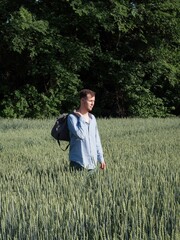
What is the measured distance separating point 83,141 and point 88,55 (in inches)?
730

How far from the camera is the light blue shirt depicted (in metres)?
5.07

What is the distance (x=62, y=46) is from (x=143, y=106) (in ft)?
17.5

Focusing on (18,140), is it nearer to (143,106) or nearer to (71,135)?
(71,135)

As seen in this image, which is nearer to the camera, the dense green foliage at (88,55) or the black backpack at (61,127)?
the black backpack at (61,127)

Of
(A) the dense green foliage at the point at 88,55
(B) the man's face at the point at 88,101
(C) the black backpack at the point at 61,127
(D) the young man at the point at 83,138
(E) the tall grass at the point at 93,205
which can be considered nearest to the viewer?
(E) the tall grass at the point at 93,205

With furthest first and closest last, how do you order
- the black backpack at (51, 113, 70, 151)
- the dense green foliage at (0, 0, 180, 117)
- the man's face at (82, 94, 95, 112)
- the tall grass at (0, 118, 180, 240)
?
the dense green foliage at (0, 0, 180, 117), the black backpack at (51, 113, 70, 151), the man's face at (82, 94, 95, 112), the tall grass at (0, 118, 180, 240)

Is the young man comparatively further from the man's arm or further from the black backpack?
the black backpack

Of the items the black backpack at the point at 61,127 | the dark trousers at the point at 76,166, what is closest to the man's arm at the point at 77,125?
the black backpack at the point at 61,127

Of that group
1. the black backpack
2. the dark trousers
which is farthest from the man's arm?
the dark trousers

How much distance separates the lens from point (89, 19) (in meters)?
22.0

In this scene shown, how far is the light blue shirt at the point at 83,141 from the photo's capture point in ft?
16.6

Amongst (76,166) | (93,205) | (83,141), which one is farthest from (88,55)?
(93,205)

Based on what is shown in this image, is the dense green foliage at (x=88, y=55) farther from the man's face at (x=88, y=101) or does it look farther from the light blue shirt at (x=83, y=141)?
the man's face at (x=88, y=101)

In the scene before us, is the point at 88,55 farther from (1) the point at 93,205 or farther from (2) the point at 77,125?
(1) the point at 93,205
